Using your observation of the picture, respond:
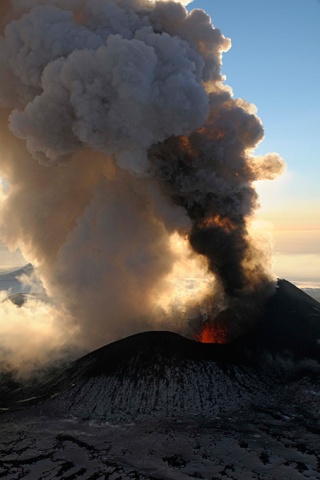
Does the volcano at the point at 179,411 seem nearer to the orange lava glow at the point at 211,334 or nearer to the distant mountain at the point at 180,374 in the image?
the distant mountain at the point at 180,374

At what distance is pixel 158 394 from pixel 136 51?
108 ft

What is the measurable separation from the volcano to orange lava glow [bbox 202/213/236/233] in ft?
33.5

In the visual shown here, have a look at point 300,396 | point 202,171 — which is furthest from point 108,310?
point 300,396

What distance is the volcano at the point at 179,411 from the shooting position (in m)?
27.7

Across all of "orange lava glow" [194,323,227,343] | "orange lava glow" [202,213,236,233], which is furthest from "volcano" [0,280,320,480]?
"orange lava glow" [202,213,236,233]

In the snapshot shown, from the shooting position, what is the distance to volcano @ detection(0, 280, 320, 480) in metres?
27.7

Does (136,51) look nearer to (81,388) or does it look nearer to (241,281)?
(241,281)

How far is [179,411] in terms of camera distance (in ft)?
114

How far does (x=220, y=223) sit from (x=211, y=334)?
Result: 1277 cm

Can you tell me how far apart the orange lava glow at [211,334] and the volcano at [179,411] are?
3432 mm

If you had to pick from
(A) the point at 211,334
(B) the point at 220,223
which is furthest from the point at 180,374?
(B) the point at 220,223

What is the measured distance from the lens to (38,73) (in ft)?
154

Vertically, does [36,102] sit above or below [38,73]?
below

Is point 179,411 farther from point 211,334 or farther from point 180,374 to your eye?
point 211,334
